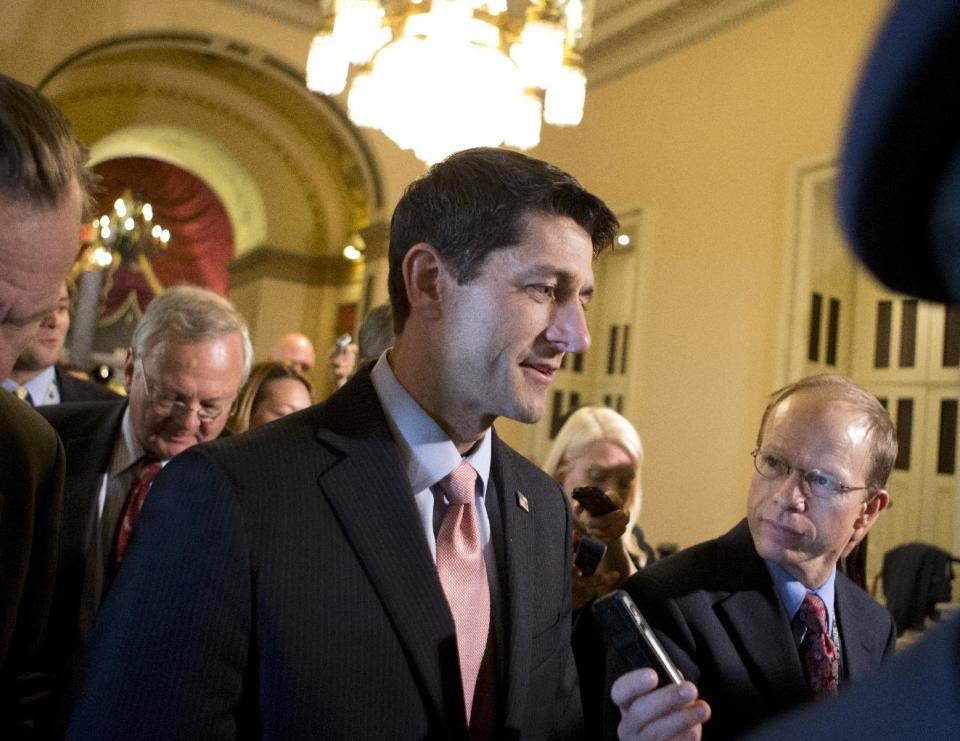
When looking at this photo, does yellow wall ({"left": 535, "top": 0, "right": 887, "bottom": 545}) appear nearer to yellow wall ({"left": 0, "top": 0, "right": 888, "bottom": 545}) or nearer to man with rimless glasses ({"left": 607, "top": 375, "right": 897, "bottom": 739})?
yellow wall ({"left": 0, "top": 0, "right": 888, "bottom": 545})

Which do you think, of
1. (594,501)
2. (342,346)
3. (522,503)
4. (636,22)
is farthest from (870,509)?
(636,22)

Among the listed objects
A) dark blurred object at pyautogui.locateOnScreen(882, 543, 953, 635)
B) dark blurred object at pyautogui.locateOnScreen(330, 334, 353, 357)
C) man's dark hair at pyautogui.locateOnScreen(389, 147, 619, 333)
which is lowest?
dark blurred object at pyautogui.locateOnScreen(882, 543, 953, 635)

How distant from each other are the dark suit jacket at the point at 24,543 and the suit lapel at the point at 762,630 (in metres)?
1.23

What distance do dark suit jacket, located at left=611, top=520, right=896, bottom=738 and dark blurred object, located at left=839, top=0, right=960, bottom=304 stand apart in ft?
4.68

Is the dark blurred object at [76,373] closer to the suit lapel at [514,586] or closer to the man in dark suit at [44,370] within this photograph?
the man in dark suit at [44,370]

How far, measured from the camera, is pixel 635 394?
7641mm

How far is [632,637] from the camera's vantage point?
50.3 inches

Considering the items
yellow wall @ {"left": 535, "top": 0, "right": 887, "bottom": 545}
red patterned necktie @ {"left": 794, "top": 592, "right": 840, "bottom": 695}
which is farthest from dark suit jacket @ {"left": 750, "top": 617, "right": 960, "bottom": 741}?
yellow wall @ {"left": 535, "top": 0, "right": 887, "bottom": 545}

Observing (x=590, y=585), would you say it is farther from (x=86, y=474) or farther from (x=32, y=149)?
(x=32, y=149)

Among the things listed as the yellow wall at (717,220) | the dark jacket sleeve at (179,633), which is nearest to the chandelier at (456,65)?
the yellow wall at (717,220)

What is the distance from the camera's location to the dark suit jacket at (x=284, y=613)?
46.9 inches

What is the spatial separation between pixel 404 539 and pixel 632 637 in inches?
13.8

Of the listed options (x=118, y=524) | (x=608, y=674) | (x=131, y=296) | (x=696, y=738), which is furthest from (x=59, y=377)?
(x=131, y=296)

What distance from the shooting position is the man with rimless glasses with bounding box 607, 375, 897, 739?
1745mm
